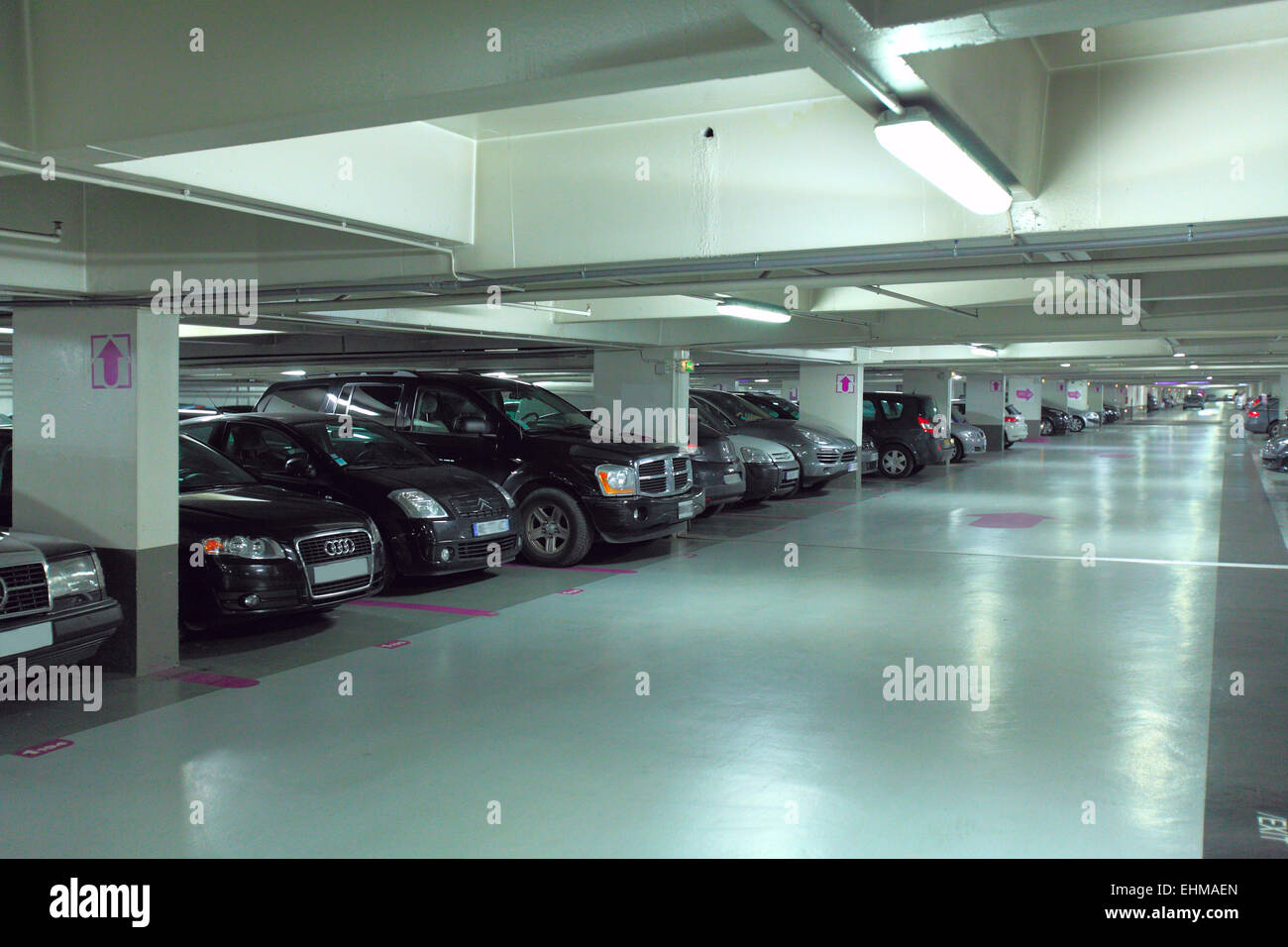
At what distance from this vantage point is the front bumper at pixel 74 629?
15.8 ft

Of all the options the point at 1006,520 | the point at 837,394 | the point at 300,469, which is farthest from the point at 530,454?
the point at 837,394

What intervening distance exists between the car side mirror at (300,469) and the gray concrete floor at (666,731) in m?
1.24

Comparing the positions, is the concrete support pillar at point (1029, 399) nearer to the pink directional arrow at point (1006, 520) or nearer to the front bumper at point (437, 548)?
the pink directional arrow at point (1006, 520)

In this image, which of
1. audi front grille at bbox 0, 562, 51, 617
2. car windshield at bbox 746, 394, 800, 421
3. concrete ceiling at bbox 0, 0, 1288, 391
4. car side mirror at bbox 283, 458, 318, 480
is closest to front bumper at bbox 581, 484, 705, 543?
car side mirror at bbox 283, 458, 318, 480

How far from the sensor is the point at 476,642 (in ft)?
21.9

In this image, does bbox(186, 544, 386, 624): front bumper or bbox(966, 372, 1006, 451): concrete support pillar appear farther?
bbox(966, 372, 1006, 451): concrete support pillar

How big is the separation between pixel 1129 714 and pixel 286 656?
4.70 m

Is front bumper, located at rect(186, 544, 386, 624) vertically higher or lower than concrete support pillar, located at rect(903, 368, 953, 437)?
lower

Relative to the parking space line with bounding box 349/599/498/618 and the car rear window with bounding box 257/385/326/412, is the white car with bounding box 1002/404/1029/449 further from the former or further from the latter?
the parking space line with bounding box 349/599/498/618

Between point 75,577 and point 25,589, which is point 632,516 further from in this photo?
point 25,589

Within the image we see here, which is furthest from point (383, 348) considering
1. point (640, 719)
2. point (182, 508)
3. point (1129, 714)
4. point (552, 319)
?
point (1129, 714)

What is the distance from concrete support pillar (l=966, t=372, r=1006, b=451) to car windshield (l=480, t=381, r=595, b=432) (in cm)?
2129

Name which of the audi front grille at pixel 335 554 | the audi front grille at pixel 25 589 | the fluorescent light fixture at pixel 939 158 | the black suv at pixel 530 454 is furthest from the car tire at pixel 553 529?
the fluorescent light fixture at pixel 939 158

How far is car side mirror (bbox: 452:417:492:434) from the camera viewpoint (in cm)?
1008
